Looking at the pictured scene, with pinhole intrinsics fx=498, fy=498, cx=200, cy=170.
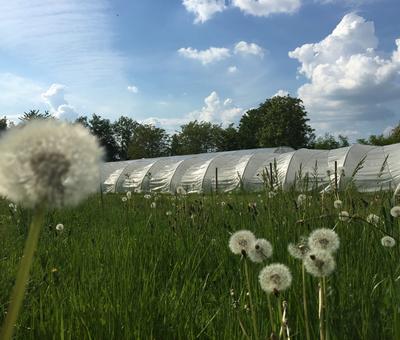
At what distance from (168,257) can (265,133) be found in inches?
2625

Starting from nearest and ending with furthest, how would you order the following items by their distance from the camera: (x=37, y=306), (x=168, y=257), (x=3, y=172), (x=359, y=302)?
1. (x=3, y=172)
2. (x=359, y=302)
3. (x=37, y=306)
4. (x=168, y=257)

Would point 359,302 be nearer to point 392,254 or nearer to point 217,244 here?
point 392,254

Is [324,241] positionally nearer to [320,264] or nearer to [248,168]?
[320,264]

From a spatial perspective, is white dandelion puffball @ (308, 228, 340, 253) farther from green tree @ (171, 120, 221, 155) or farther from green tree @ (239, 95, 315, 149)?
green tree @ (171, 120, 221, 155)

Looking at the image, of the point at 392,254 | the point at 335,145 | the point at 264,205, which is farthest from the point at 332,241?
the point at 335,145

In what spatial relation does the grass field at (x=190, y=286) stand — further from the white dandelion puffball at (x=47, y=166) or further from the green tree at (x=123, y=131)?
the green tree at (x=123, y=131)

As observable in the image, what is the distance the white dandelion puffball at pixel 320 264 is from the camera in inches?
50.5

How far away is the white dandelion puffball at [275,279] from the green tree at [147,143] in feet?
255

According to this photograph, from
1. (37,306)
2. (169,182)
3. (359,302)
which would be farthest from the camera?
(169,182)

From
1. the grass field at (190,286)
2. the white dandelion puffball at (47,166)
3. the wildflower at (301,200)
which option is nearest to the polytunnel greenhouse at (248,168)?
the wildflower at (301,200)

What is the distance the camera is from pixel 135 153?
79.1 meters

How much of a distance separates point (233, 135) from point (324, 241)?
76.1m

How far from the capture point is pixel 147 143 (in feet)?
264

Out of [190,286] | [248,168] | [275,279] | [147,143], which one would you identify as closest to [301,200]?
[190,286]
